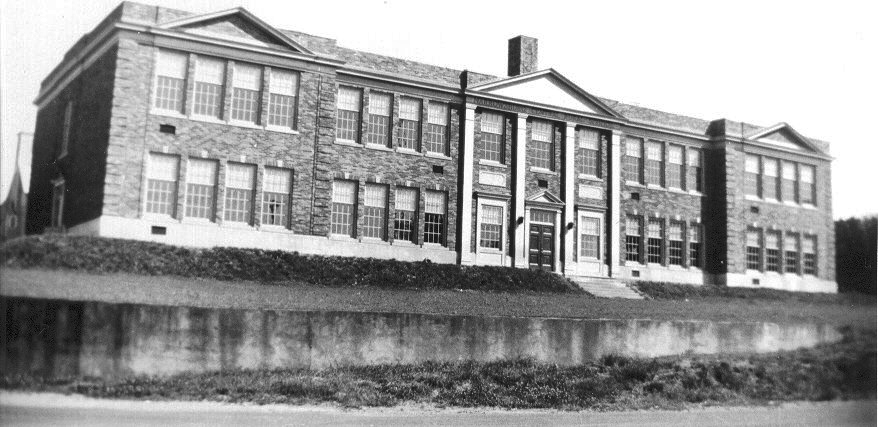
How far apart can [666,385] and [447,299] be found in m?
3.84

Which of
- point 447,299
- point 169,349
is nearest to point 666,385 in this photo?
point 447,299

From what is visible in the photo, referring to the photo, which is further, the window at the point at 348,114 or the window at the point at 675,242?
the window at the point at 675,242

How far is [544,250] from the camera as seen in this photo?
14430 mm

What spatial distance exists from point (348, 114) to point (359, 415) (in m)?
5.69

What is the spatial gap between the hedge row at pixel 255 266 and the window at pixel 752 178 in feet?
12.2

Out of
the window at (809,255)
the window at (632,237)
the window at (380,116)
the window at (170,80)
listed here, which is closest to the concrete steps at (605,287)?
the window at (632,237)

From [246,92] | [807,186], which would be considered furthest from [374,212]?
[807,186]

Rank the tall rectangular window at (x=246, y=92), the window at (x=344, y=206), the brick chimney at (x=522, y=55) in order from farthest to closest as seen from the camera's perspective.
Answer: the window at (x=344, y=206)
the brick chimney at (x=522, y=55)
the tall rectangular window at (x=246, y=92)

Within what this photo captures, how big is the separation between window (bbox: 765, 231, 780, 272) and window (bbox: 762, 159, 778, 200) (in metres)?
0.69

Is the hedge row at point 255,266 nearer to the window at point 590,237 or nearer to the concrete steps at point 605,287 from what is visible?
Answer: the concrete steps at point 605,287

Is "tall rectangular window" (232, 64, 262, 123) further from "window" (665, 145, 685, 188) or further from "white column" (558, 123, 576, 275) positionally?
"window" (665, 145, 685, 188)

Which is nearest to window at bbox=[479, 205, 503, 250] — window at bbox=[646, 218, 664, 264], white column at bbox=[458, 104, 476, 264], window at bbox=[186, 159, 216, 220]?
white column at bbox=[458, 104, 476, 264]

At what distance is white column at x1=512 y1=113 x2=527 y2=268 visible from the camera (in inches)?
561

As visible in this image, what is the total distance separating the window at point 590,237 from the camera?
1450 centimetres
